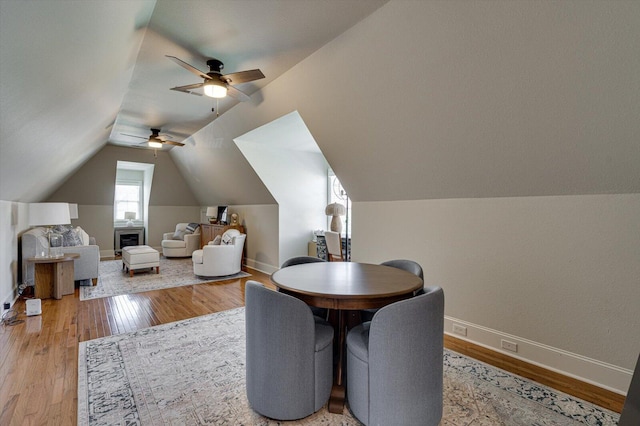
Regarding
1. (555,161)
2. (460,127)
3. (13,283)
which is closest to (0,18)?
(460,127)

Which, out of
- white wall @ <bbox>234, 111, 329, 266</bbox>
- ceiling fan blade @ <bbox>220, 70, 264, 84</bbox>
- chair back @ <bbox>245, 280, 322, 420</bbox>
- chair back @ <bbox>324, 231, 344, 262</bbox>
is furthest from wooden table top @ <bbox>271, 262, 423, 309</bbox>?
white wall @ <bbox>234, 111, 329, 266</bbox>

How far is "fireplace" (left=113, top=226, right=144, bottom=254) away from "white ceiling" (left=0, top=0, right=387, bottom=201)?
15.4 feet

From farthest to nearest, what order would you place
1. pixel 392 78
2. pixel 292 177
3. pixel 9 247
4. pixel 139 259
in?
pixel 292 177
pixel 139 259
pixel 9 247
pixel 392 78

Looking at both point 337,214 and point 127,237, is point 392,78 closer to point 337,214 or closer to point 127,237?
point 337,214

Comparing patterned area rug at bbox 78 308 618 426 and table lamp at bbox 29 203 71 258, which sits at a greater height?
table lamp at bbox 29 203 71 258

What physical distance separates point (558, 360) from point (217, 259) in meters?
4.84

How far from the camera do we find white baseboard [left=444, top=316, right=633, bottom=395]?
209 centimetres

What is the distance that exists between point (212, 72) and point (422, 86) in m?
2.11

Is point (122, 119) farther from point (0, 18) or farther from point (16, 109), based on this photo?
point (0, 18)

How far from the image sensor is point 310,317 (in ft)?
5.67

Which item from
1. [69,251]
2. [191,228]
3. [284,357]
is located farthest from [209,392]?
[191,228]

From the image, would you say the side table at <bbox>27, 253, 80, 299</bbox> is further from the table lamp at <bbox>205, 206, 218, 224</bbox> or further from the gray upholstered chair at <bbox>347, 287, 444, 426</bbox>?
the gray upholstered chair at <bbox>347, 287, 444, 426</bbox>

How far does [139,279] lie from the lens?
17.6ft

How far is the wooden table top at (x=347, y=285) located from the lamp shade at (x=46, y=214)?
374 cm
